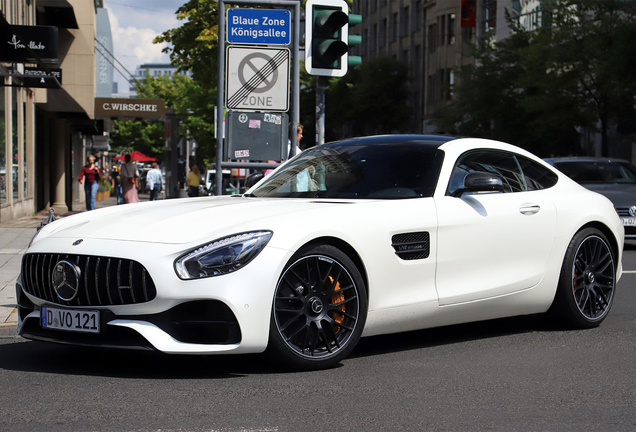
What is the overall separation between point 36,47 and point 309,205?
→ 44.1ft

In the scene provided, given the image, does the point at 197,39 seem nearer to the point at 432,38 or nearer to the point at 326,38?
the point at 326,38

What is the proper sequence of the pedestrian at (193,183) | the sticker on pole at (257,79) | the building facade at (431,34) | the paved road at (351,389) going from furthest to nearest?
1. the building facade at (431,34)
2. the pedestrian at (193,183)
3. the sticker on pole at (257,79)
4. the paved road at (351,389)

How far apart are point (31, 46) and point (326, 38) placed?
28.8ft

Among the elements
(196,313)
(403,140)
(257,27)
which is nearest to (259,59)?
(257,27)

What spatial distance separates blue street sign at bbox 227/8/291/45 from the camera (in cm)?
1102

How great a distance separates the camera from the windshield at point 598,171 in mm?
16188

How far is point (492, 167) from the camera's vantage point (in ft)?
21.9

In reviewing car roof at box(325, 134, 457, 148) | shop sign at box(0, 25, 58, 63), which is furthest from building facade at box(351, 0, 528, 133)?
car roof at box(325, 134, 457, 148)

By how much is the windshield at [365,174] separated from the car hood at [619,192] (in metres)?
8.83

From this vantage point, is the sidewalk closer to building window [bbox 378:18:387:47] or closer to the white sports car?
the white sports car

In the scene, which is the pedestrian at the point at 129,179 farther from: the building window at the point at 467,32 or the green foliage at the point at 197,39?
the building window at the point at 467,32

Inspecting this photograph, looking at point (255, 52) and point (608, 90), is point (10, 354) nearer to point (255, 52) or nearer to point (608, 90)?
point (255, 52)

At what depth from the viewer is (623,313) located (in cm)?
781

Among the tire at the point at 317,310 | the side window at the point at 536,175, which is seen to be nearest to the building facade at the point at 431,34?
the side window at the point at 536,175
